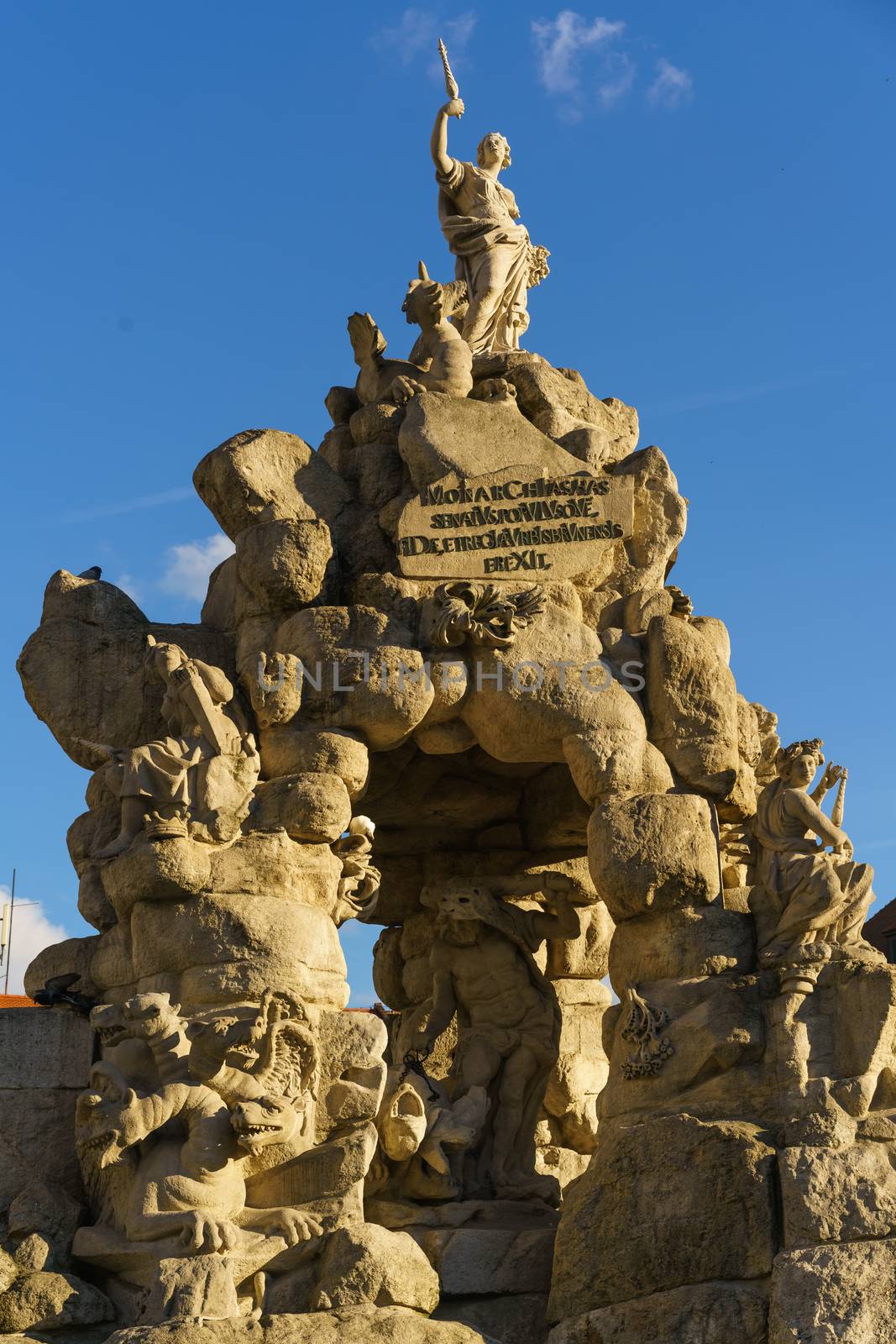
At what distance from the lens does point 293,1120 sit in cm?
1109

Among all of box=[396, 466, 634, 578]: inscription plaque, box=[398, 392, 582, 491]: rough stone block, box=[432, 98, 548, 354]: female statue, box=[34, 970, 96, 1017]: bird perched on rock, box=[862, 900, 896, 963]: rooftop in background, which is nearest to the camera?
box=[34, 970, 96, 1017]: bird perched on rock

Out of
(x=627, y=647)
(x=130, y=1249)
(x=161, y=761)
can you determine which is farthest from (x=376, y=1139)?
(x=627, y=647)

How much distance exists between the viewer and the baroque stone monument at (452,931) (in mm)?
10633

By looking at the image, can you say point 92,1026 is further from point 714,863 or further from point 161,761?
point 714,863

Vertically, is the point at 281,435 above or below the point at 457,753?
above

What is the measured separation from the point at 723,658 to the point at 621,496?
3.99 ft

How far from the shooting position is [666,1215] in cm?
1073

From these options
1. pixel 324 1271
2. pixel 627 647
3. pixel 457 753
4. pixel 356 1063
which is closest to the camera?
pixel 324 1271

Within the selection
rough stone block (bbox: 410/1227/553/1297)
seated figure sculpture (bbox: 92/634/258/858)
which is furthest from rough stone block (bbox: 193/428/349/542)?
rough stone block (bbox: 410/1227/553/1297)

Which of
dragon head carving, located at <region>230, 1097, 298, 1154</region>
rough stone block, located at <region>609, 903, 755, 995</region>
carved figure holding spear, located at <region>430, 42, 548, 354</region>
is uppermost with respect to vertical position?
carved figure holding spear, located at <region>430, 42, 548, 354</region>

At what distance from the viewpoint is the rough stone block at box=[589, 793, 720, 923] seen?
39.2 feet

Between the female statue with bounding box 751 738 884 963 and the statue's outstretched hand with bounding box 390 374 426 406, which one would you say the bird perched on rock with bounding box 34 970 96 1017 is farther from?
the statue's outstretched hand with bounding box 390 374 426 406

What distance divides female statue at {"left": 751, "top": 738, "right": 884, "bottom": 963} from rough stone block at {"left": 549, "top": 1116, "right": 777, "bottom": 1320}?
123cm

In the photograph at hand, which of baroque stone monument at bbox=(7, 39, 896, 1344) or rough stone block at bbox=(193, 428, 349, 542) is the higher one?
rough stone block at bbox=(193, 428, 349, 542)
